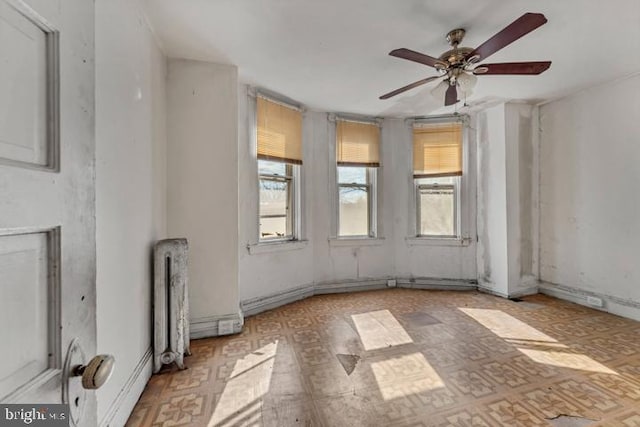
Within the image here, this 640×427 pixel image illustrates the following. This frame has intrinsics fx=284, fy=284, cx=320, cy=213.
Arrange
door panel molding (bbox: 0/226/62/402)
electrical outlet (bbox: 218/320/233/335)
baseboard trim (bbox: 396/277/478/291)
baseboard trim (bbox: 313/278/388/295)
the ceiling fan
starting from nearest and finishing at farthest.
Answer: door panel molding (bbox: 0/226/62/402) → the ceiling fan → electrical outlet (bbox: 218/320/233/335) → baseboard trim (bbox: 313/278/388/295) → baseboard trim (bbox: 396/277/478/291)

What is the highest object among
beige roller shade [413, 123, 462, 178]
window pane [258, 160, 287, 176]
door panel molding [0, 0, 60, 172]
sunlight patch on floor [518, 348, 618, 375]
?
beige roller shade [413, 123, 462, 178]

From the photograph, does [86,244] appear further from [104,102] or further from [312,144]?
[312,144]

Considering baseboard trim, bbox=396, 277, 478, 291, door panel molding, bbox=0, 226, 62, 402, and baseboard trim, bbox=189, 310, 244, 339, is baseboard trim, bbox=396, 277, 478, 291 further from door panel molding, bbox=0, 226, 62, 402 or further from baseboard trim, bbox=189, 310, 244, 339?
door panel molding, bbox=0, 226, 62, 402

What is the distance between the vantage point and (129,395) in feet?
5.62

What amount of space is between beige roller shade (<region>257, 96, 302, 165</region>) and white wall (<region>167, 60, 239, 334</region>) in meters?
0.64

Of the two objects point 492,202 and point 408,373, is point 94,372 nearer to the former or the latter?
point 408,373

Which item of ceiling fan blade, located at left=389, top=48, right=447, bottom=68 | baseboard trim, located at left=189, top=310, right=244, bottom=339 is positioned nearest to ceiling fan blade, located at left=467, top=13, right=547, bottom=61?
ceiling fan blade, located at left=389, top=48, right=447, bottom=68

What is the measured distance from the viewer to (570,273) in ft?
12.1

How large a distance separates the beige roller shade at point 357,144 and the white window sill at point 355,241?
1.12m

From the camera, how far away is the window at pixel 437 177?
431 centimetres

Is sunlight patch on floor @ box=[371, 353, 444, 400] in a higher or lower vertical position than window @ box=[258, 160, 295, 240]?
lower

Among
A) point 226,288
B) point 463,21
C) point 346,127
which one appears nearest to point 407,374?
point 226,288

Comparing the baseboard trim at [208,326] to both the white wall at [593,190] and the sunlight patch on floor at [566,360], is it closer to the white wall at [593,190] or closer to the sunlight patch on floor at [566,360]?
the sunlight patch on floor at [566,360]

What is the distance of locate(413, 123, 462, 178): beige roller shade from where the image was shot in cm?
430
